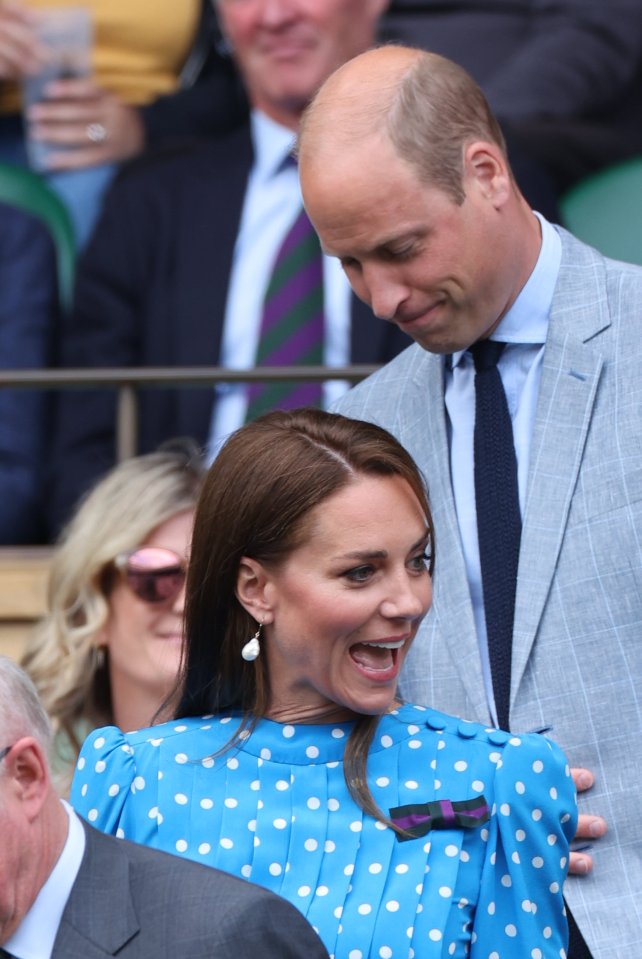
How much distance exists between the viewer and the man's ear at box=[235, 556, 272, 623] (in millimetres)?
2410

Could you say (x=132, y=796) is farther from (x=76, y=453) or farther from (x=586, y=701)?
(x=76, y=453)

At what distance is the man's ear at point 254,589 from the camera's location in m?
2.41

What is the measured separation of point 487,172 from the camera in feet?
8.73

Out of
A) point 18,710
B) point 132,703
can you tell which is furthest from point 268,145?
point 18,710

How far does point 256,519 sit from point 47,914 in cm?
Answer: 59

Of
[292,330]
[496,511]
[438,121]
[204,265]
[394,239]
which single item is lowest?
[292,330]

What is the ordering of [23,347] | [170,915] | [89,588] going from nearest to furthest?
[170,915] < [89,588] < [23,347]

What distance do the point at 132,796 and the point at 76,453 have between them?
224 centimetres

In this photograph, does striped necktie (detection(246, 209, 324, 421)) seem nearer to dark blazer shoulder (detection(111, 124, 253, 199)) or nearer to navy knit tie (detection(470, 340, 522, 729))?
dark blazer shoulder (detection(111, 124, 253, 199))

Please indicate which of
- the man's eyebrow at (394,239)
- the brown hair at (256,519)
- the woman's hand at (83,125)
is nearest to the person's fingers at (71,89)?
the woman's hand at (83,125)

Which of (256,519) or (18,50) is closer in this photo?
(256,519)

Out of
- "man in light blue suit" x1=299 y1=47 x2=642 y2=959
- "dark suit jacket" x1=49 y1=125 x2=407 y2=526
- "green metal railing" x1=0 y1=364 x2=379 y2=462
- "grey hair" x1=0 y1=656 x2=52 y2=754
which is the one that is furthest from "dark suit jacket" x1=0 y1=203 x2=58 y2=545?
"grey hair" x1=0 y1=656 x2=52 y2=754

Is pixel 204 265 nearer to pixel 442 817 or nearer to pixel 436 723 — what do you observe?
pixel 436 723

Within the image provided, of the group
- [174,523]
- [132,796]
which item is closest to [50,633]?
[174,523]
